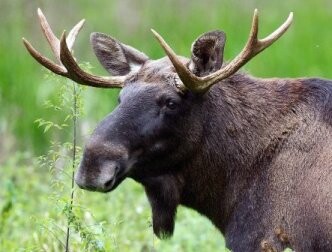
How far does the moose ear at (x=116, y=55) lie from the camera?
8.18m

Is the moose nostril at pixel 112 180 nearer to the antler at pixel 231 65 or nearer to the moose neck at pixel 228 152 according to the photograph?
the moose neck at pixel 228 152

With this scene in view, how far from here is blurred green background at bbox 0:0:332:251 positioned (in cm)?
961

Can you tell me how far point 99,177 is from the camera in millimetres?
7352

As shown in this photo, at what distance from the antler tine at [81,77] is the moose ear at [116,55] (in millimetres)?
213

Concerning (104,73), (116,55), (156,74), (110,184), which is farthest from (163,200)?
(104,73)

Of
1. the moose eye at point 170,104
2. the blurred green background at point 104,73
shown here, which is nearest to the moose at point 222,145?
the moose eye at point 170,104

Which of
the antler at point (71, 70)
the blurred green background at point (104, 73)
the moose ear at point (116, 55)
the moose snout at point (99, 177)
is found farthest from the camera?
the blurred green background at point (104, 73)

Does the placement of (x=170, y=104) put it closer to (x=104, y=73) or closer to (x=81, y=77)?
(x=81, y=77)

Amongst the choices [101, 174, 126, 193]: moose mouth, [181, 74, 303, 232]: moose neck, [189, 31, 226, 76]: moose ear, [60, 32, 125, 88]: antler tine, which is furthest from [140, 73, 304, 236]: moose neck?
[60, 32, 125, 88]: antler tine

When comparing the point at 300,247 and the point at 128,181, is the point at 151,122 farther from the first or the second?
the point at 128,181

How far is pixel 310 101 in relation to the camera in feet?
25.6

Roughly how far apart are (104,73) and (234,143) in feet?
19.3

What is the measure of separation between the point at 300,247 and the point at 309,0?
9.74 metres

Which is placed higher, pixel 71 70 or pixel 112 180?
pixel 71 70
